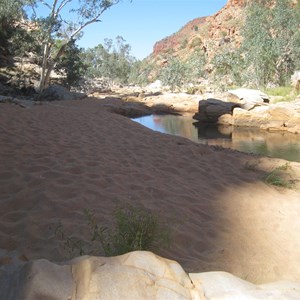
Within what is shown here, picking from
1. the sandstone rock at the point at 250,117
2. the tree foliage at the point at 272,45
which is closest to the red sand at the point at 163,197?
the sandstone rock at the point at 250,117

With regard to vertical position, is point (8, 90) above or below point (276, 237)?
above

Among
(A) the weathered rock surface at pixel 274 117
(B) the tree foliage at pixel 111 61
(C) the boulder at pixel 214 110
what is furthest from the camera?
(B) the tree foliage at pixel 111 61

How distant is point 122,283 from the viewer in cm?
127

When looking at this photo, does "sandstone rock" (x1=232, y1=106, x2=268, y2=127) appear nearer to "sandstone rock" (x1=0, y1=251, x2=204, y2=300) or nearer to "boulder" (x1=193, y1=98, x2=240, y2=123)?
"boulder" (x1=193, y1=98, x2=240, y2=123)

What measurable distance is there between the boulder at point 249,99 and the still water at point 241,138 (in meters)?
2.03

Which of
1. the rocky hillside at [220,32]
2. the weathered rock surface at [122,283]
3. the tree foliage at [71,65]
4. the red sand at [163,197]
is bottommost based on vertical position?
the red sand at [163,197]

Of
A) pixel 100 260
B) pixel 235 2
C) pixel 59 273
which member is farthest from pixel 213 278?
pixel 235 2

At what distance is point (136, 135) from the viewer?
276 inches

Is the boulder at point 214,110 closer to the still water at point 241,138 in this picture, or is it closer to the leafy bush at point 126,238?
the still water at point 241,138

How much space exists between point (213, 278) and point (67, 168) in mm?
2881

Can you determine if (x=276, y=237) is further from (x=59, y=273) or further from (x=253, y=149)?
(x=253, y=149)

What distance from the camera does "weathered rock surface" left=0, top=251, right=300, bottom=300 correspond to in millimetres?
1191

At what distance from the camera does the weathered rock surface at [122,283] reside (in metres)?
1.19

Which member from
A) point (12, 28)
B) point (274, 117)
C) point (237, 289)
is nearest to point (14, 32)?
point (12, 28)
